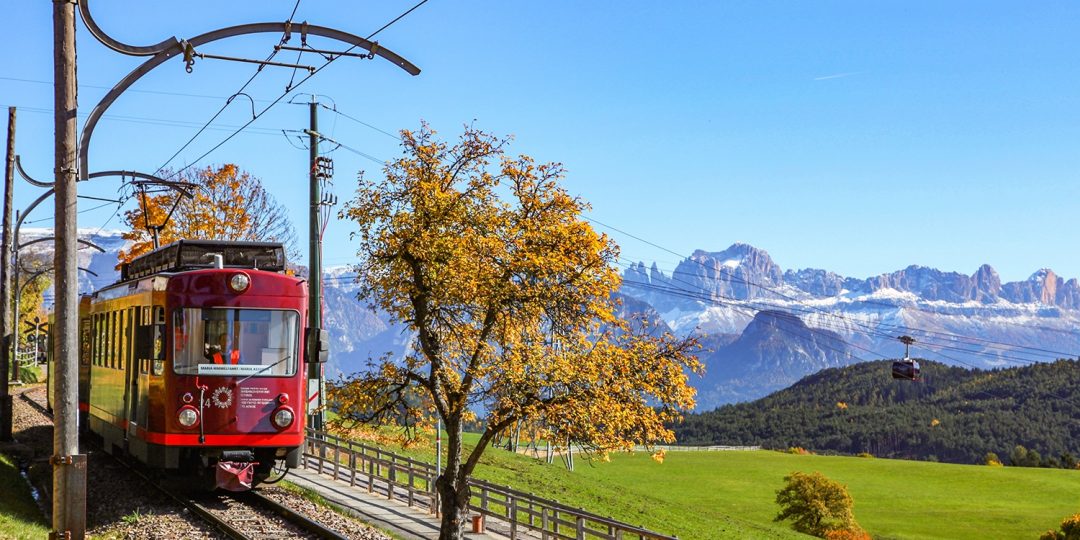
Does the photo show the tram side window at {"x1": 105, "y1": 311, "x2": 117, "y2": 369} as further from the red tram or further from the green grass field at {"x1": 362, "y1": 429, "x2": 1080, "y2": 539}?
the green grass field at {"x1": 362, "y1": 429, "x2": 1080, "y2": 539}

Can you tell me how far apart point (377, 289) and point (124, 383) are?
18.2ft

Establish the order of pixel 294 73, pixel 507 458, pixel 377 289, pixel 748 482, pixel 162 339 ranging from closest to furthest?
Result: pixel 294 73
pixel 162 339
pixel 377 289
pixel 507 458
pixel 748 482

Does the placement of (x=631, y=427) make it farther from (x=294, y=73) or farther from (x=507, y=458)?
(x=507, y=458)

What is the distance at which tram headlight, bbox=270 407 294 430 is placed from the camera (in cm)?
2088

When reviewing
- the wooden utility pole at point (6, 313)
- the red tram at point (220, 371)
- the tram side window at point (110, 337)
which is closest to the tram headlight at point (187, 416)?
the red tram at point (220, 371)

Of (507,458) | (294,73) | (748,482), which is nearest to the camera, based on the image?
(294,73)

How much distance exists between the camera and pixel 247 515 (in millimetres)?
20672

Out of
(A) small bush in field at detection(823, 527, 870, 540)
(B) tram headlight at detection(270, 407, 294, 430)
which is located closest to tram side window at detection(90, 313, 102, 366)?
(B) tram headlight at detection(270, 407, 294, 430)

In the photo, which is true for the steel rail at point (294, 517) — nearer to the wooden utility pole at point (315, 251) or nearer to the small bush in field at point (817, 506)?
the wooden utility pole at point (315, 251)

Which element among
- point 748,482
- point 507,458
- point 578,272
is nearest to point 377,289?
point 578,272

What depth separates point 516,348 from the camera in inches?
840

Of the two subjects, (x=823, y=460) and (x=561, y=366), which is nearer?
(x=561, y=366)

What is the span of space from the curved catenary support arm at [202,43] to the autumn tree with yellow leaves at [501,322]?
585 centimetres

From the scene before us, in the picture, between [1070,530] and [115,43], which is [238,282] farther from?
[1070,530]
